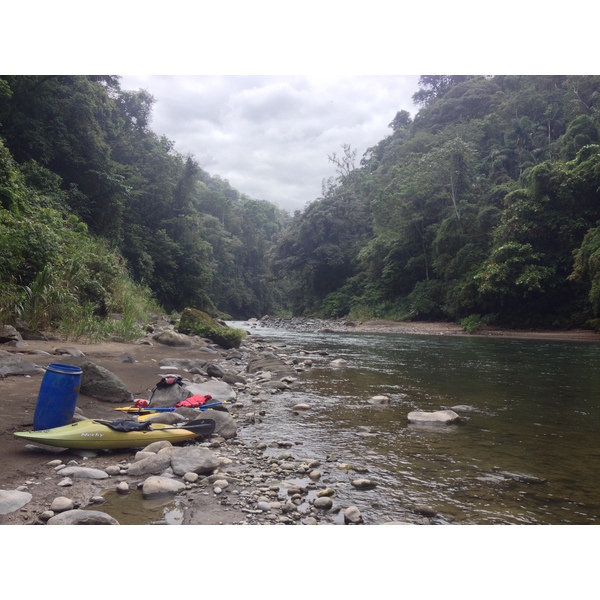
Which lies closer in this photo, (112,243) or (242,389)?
(242,389)

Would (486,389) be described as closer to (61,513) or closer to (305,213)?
(61,513)

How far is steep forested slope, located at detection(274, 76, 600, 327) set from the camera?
63.9ft

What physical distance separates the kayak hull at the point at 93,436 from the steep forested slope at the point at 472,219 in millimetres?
17153

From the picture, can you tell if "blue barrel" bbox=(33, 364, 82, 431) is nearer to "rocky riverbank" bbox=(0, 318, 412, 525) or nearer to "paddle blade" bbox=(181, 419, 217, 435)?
"rocky riverbank" bbox=(0, 318, 412, 525)

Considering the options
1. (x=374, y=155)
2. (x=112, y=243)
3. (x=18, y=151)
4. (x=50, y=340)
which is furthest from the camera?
(x=374, y=155)

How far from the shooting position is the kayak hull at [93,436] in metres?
3.47

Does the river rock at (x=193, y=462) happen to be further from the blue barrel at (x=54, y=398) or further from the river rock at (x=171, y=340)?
the river rock at (x=171, y=340)

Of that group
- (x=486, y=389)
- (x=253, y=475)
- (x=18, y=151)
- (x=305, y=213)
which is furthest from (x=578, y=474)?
(x=305, y=213)

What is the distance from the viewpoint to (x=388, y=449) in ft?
13.3

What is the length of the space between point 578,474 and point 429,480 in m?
1.21

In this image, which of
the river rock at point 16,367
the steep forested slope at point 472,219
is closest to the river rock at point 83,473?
the river rock at point 16,367

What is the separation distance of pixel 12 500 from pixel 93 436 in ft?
3.45

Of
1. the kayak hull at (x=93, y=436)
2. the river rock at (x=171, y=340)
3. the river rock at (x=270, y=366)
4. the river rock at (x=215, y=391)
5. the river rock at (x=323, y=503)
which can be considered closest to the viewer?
the river rock at (x=323, y=503)

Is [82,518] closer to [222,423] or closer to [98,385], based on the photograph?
[222,423]
